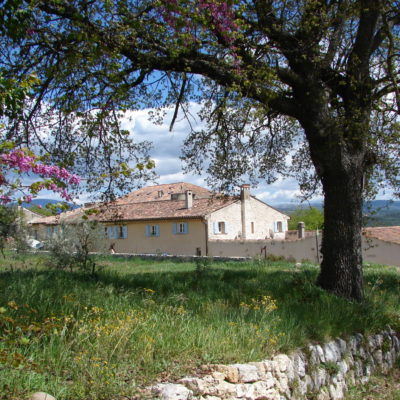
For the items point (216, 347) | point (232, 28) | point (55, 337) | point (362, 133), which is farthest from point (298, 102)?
point (55, 337)

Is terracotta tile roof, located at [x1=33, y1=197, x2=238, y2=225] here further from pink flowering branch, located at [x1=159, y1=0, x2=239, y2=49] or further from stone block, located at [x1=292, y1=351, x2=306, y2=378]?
stone block, located at [x1=292, y1=351, x2=306, y2=378]

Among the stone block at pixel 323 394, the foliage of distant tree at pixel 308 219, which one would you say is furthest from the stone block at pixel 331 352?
the foliage of distant tree at pixel 308 219

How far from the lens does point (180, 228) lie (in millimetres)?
39312

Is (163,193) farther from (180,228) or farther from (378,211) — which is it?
(378,211)

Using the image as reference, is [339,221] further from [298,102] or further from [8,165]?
[8,165]

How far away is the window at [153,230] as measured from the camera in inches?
1612

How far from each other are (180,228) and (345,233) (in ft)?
101

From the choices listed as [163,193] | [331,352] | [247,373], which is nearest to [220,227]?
[163,193]

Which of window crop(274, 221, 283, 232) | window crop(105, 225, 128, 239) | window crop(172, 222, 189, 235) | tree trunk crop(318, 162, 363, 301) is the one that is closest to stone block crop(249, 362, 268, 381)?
tree trunk crop(318, 162, 363, 301)

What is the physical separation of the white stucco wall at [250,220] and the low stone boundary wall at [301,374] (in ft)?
102

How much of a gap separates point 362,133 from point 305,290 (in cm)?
318

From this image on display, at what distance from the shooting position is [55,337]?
4.32m

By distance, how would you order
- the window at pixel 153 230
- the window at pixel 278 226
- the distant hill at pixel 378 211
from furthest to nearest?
the window at pixel 278 226
the window at pixel 153 230
the distant hill at pixel 378 211

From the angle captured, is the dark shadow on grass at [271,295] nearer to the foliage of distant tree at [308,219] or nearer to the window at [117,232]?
the window at [117,232]
